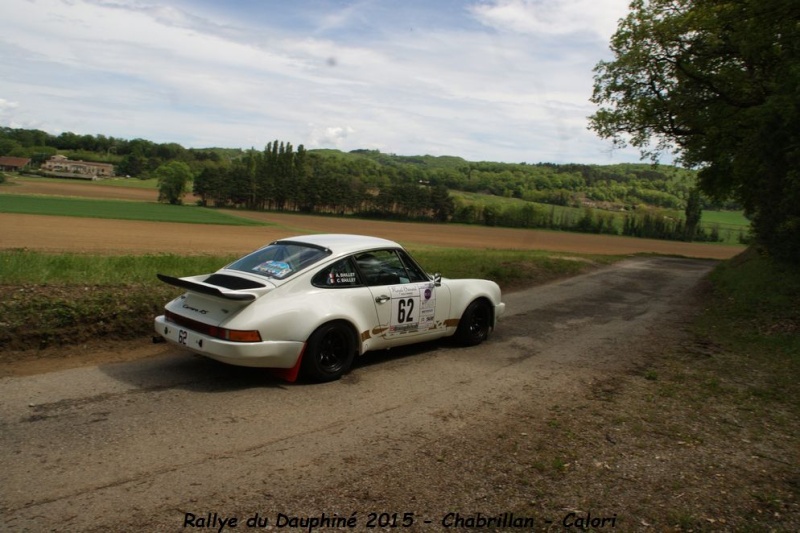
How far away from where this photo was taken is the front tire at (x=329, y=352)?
5.47 meters

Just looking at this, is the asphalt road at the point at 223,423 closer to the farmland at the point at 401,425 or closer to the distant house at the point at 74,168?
the farmland at the point at 401,425

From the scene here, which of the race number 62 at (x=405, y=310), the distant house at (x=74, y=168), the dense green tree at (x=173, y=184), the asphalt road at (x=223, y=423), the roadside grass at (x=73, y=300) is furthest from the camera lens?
the distant house at (x=74, y=168)

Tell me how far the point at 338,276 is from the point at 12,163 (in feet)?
402

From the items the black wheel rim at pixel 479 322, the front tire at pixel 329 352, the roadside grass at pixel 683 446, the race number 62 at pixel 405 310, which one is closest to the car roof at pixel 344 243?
the race number 62 at pixel 405 310

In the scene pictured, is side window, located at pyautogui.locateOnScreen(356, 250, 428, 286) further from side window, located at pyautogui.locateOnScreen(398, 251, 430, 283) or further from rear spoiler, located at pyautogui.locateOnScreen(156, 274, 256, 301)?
rear spoiler, located at pyautogui.locateOnScreen(156, 274, 256, 301)

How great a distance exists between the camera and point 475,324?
301 inches

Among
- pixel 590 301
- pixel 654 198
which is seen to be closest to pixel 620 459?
pixel 590 301

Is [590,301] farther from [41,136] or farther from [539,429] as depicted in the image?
[41,136]

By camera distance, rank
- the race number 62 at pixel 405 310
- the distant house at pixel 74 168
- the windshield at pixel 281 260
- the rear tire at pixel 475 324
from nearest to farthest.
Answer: the windshield at pixel 281 260
the race number 62 at pixel 405 310
the rear tire at pixel 475 324
the distant house at pixel 74 168

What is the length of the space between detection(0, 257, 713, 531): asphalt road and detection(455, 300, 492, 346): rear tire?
0.16 meters

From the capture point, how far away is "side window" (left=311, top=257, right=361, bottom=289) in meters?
5.89

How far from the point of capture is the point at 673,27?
742 inches

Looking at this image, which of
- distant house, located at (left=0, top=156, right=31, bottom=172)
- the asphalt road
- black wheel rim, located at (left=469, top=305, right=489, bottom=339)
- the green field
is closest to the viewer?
the asphalt road

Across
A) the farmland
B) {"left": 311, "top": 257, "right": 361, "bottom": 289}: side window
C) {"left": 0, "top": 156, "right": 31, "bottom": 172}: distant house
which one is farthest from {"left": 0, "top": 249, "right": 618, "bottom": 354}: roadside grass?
{"left": 0, "top": 156, "right": 31, "bottom": 172}: distant house
